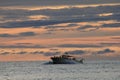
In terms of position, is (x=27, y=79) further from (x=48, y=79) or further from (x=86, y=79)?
(x=86, y=79)

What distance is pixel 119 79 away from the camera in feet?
499

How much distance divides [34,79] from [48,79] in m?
3.95

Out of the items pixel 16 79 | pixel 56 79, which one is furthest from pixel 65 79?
pixel 16 79

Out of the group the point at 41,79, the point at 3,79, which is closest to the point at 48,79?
the point at 41,79

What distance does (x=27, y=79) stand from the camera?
527 feet

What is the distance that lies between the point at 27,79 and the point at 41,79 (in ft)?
14.9

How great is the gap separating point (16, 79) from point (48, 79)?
8845mm

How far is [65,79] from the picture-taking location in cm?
15812

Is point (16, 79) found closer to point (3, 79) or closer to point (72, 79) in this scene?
point (3, 79)

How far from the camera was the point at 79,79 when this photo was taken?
515 ft

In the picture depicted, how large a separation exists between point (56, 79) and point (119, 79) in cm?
1734

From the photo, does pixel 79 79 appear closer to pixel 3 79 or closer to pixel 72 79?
pixel 72 79

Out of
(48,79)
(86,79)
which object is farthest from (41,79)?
(86,79)

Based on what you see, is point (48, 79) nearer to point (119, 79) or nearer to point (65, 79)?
point (65, 79)
